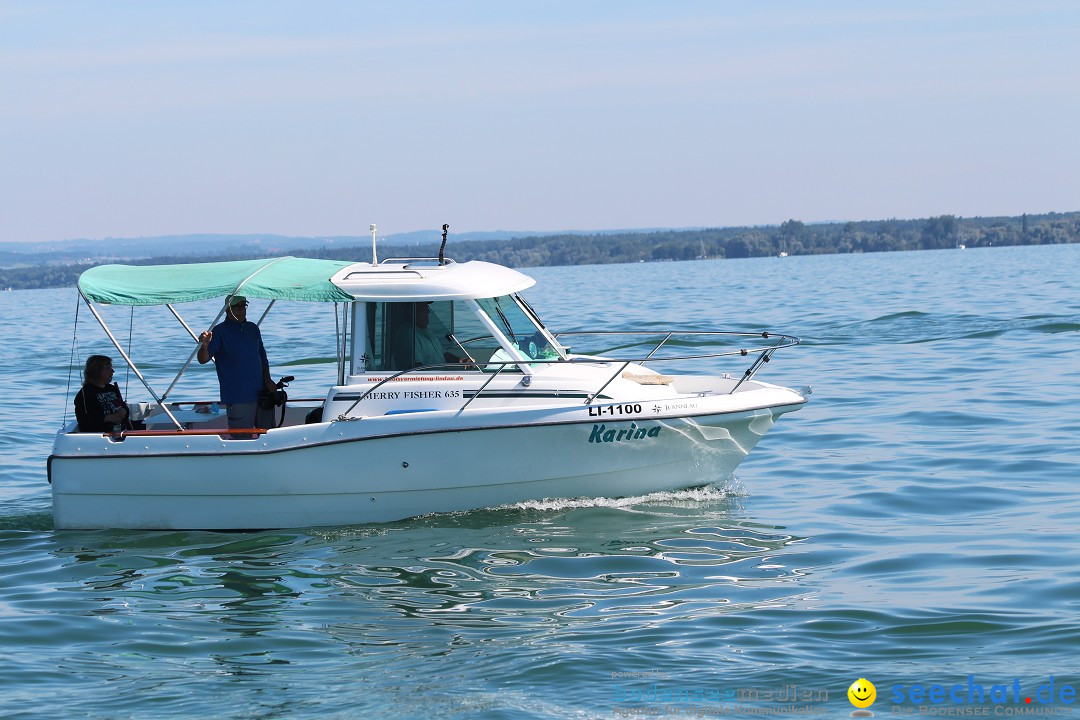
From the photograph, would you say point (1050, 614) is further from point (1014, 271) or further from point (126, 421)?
point (1014, 271)

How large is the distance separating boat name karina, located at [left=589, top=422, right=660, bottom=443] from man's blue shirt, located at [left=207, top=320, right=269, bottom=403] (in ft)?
10.8

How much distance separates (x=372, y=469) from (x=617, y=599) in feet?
10.0

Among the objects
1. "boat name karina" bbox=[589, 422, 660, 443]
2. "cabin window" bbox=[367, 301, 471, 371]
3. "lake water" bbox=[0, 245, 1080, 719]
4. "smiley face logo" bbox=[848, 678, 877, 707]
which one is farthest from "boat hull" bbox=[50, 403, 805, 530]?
"smiley face logo" bbox=[848, 678, 877, 707]

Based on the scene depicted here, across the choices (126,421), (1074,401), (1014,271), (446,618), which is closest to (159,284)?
(126,421)

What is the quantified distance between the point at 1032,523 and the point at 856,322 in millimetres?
22397

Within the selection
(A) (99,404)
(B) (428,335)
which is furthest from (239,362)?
(B) (428,335)

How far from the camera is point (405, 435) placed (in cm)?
1155

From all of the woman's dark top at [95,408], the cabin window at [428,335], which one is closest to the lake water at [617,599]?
the woman's dark top at [95,408]

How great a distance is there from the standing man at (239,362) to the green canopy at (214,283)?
0.27 metres

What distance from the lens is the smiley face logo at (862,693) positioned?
300 inches

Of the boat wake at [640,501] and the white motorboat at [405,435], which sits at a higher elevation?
the white motorboat at [405,435]

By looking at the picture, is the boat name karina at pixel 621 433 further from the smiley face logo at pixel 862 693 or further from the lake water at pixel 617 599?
the smiley face logo at pixel 862 693

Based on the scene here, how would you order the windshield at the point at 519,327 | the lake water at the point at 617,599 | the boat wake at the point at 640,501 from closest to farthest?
the lake water at the point at 617,599 < the boat wake at the point at 640,501 < the windshield at the point at 519,327

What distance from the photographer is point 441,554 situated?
11.2 metres
